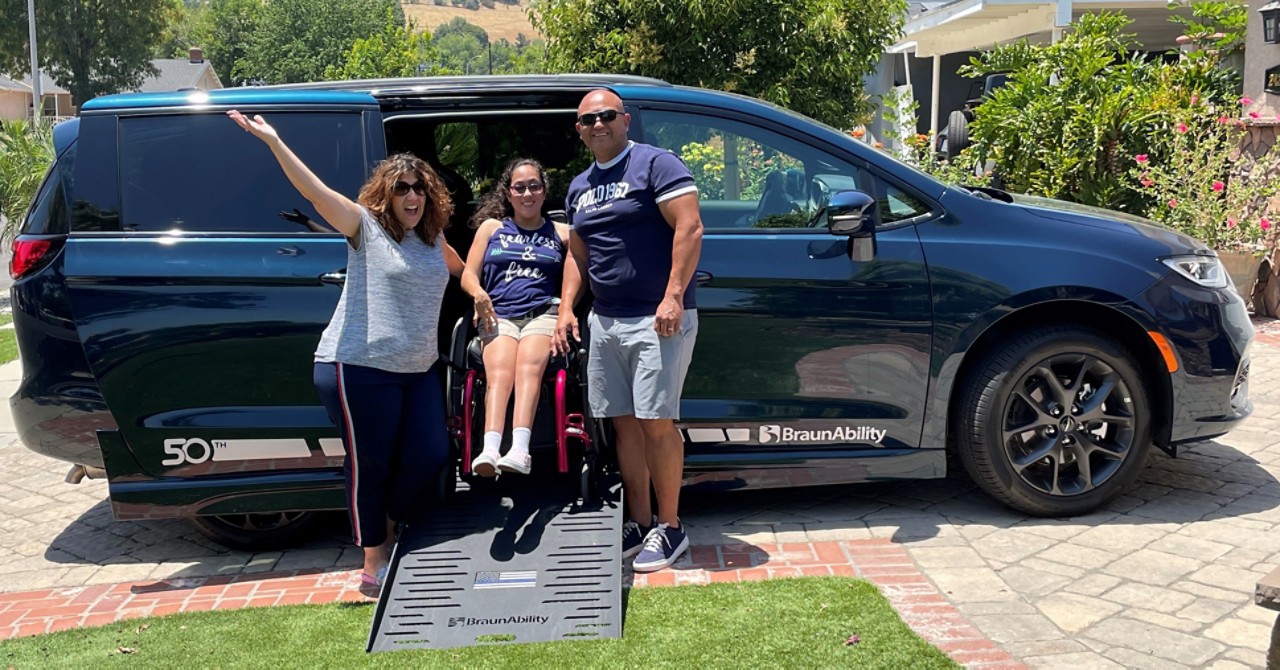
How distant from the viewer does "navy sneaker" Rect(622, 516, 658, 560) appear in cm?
468

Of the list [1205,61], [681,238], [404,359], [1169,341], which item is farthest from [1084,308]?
[1205,61]

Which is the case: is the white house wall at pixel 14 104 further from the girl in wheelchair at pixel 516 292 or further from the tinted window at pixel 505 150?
the girl in wheelchair at pixel 516 292

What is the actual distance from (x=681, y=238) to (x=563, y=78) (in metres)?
1.28

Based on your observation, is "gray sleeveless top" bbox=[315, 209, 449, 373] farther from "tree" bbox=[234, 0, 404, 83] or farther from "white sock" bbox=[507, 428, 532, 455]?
"tree" bbox=[234, 0, 404, 83]

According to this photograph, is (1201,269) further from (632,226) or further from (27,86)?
(27,86)

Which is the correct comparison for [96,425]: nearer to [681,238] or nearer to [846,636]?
[681,238]

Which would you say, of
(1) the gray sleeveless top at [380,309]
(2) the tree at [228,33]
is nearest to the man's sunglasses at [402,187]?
(1) the gray sleeveless top at [380,309]

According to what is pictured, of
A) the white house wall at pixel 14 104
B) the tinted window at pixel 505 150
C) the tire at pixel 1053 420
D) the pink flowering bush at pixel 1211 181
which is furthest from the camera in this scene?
the white house wall at pixel 14 104

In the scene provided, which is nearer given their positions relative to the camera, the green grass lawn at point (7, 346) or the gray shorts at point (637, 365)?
the gray shorts at point (637, 365)

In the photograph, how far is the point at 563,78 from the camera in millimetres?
5051

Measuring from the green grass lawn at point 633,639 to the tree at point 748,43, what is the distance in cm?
633

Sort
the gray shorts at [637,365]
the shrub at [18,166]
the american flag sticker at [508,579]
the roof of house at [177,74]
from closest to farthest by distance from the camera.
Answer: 1. the american flag sticker at [508,579]
2. the gray shorts at [637,365]
3. the shrub at [18,166]
4. the roof of house at [177,74]

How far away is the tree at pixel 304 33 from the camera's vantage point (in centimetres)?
7956

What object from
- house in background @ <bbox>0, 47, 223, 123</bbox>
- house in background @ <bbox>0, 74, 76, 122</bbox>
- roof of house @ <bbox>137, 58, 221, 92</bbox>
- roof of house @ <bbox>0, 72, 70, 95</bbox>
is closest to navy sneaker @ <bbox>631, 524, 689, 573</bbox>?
house in background @ <bbox>0, 47, 223, 123</bbox>
